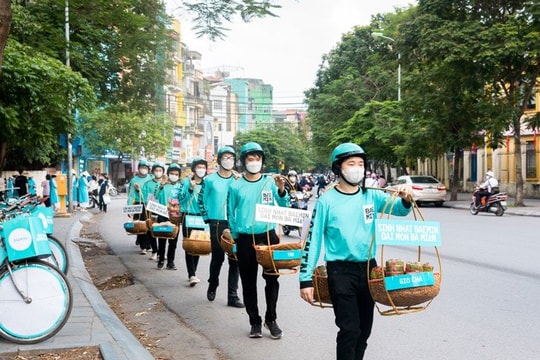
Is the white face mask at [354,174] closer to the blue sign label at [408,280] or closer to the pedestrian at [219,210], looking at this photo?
the blue sign label at [408,280]

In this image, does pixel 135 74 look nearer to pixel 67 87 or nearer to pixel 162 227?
pixel 67 87

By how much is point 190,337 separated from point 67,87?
658cm

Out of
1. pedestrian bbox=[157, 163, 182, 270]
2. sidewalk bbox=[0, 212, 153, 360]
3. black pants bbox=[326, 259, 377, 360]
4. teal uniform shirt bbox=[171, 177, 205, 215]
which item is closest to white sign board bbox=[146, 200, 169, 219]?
pedestrian bbox=[157, 163, 182, 270]

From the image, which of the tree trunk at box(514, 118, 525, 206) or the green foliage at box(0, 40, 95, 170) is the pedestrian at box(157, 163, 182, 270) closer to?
the green foliage at box(0, 40, 95, 170)

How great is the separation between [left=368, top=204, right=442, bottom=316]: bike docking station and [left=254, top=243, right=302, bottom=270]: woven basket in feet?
5.65

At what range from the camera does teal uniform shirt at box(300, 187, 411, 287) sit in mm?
4391

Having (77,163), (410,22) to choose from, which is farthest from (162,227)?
(77,163)

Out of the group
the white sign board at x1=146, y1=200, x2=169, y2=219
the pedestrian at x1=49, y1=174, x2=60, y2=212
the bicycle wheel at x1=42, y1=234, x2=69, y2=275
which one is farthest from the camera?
the pedestrian at x1=49, y1=174, x2=60, y2=212

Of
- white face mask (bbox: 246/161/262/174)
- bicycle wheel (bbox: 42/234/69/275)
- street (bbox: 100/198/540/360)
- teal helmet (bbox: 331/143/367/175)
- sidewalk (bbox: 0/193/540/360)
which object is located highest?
teal helmet (bbox: 331/143/367/175)

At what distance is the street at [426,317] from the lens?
233 inches

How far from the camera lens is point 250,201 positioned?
655cm

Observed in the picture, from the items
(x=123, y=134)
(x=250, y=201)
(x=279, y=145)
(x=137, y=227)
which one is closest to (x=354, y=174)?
(x=250, y=201)

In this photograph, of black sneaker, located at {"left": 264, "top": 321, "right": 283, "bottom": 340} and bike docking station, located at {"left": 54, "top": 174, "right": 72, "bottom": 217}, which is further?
bike docking station, located at {"left": 54, "top": 174, "right": 72, "bottom": 217}

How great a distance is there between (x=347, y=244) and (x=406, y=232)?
40 cm
